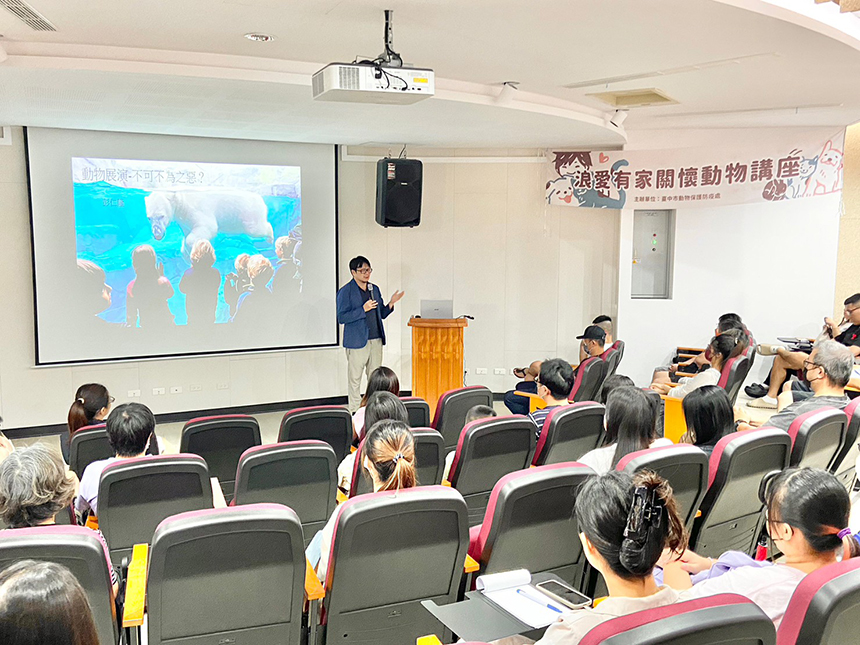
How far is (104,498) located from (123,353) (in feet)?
15.3

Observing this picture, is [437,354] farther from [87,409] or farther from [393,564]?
[393,564]

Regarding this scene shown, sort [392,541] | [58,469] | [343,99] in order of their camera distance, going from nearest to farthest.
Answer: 1. [392,541]
2. [58,469]
3. [343,99]

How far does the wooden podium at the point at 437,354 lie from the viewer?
7.68 meters

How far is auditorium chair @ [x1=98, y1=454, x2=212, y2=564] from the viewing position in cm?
288

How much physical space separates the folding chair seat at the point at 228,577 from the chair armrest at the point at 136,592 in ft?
0.13

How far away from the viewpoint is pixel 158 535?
209cm

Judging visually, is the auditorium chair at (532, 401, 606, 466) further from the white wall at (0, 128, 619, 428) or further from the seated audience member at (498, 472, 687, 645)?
the white wall at (0, 128, 619, 428)

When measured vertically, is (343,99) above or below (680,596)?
above

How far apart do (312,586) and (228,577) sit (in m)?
0.28

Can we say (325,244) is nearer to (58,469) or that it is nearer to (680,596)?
(58,469)

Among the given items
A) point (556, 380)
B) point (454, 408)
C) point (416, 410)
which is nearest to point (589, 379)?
point (556, 380)

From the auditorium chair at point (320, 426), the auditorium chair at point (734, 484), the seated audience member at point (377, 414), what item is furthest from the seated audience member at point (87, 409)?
the auditorium chair at point (734, 484)

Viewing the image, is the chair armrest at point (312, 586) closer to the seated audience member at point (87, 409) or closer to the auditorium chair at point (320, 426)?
the auditorium chair at point (320, 426)

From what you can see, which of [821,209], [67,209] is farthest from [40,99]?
[821,209]
